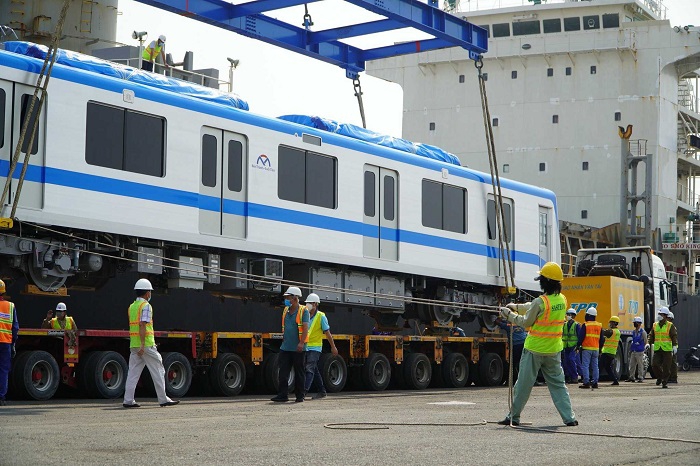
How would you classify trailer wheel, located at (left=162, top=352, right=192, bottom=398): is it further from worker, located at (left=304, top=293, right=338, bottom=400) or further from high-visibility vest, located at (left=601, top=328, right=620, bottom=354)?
high-visibility vest, located at (left=601, top=328, right=620, bottom=354)

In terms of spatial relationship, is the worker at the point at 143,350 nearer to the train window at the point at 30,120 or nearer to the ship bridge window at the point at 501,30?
the train window at the point at 30,120

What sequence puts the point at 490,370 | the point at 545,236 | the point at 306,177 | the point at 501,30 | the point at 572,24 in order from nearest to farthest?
the point at 306,177, the point at 490,370, the point at 545,236, the point at 572,24, the point at 501,30

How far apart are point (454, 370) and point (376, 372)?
2693 millimetres

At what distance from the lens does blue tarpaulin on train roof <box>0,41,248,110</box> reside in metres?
15.4

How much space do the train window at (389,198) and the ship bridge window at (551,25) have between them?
27385 millimetres

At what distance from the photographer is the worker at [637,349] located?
89.1 ft

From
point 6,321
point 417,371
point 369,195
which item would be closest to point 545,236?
point 417,371

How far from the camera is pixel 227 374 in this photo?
17.9 metres

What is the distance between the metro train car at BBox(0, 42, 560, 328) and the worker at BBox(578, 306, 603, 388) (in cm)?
212

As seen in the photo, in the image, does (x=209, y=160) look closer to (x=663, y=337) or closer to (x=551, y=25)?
(x=663, y=337)

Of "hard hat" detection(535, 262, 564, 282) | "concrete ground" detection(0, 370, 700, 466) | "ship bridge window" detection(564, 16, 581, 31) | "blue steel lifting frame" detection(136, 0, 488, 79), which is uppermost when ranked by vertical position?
"ship bridge window" detection(564, 16, 581, 31)

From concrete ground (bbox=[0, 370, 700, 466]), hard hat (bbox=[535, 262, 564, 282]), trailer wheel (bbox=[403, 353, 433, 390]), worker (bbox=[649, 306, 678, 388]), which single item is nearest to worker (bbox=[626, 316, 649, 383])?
worker (bbox=[649, 306, 678, 388])

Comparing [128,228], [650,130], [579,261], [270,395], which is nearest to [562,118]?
[650,130]

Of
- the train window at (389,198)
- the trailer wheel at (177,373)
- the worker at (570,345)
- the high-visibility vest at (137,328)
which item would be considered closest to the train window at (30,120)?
the high-visibility vest at (137,328)
